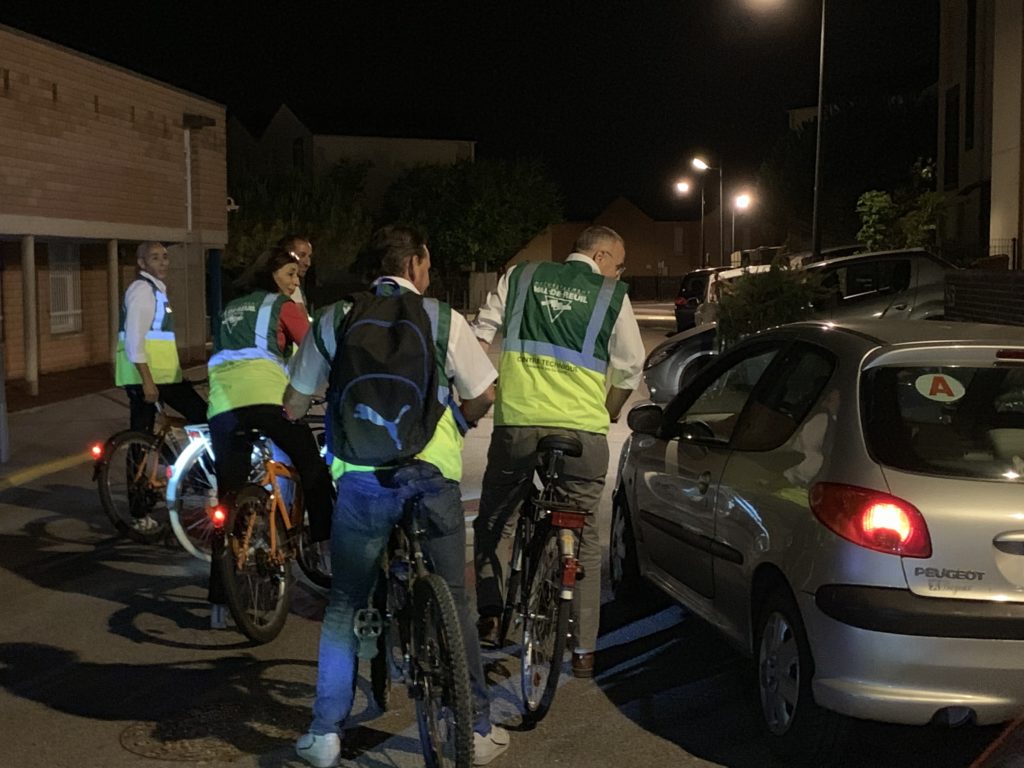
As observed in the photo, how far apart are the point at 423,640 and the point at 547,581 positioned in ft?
3.25

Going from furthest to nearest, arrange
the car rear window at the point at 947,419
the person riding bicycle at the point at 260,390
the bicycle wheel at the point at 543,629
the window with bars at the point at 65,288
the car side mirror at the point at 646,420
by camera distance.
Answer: the window with bars at the point at 65,288 < the person riding bicycle at the point at 260,390 < the car side mirror at the point at 646,420 < the bicycle wheel at the point at 543,629 < the car rear window at the point at 947,419

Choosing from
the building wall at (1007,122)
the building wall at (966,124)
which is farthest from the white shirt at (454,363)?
the building wall at (966,124)

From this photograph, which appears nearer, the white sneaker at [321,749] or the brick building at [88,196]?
the white sneaker at [321,749]

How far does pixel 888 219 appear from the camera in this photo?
29281mm

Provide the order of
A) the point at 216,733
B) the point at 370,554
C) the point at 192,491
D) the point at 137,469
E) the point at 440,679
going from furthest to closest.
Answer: the point at 137,469, the point at 192,491, the point at 216,733, the point at 370,554, the point at 440,679

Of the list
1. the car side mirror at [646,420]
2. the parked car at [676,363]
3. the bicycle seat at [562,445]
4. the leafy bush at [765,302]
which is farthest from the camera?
the parked car at [676,363]

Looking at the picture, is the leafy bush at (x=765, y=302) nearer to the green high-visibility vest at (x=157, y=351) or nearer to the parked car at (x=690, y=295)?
the green high-visibility vest at (x=157, y=351)

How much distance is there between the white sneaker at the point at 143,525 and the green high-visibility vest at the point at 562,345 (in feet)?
13.4

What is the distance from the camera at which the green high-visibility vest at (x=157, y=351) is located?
8.63m

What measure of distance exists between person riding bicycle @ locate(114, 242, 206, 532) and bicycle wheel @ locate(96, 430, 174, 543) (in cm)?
5

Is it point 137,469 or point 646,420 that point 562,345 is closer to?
point 646,420

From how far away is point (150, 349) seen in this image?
8.62 metres

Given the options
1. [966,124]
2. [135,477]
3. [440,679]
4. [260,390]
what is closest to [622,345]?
[440,679]

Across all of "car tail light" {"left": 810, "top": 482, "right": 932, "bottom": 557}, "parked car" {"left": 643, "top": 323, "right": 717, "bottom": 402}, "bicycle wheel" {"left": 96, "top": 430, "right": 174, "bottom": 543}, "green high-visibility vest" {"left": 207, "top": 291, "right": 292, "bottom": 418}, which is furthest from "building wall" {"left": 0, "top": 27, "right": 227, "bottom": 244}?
"car tail light" {"left": 810, "top": 482, "right": 932, "bottom": 557}
